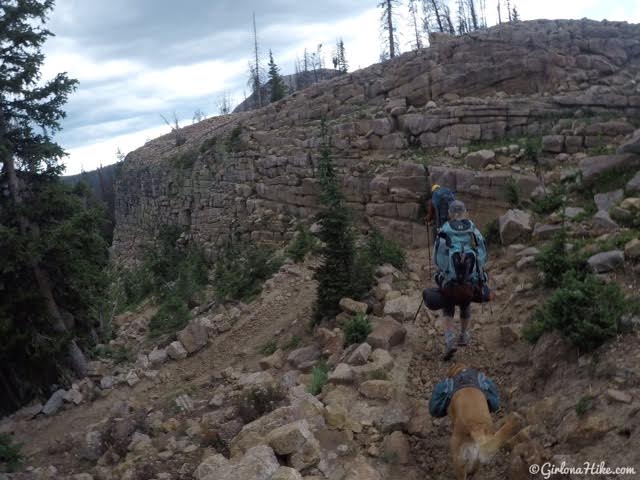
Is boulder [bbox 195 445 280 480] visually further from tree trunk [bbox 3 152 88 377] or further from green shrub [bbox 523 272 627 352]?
tree trunk [bbox 3 152 88 377]

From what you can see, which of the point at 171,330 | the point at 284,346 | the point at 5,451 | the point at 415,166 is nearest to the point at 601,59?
the point at 415,166

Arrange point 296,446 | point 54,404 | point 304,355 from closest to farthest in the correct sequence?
point 296,446
point 304,355
point 54,404

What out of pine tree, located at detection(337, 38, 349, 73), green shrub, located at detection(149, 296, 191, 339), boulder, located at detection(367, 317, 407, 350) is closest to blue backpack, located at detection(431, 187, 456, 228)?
boulder, located at detection(367, 317, 407, 350)

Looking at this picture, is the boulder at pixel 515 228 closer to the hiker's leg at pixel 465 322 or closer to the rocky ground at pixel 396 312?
the rocky ground at pixel 396 312

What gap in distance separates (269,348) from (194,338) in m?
1.98

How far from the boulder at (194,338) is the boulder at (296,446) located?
562 cm

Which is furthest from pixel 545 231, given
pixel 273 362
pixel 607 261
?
pixel 273 362

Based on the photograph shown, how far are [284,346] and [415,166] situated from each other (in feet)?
21.2

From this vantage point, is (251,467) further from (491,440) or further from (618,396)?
(618,396)

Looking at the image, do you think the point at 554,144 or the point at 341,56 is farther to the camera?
the point at 341,56

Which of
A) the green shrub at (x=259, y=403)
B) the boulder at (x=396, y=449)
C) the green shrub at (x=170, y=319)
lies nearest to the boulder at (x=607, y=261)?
the boulder at (x=396, y=449)

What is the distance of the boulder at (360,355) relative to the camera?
19.7 ft

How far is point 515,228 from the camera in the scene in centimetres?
880

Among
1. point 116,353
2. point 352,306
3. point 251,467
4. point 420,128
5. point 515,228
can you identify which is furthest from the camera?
point 420,128
